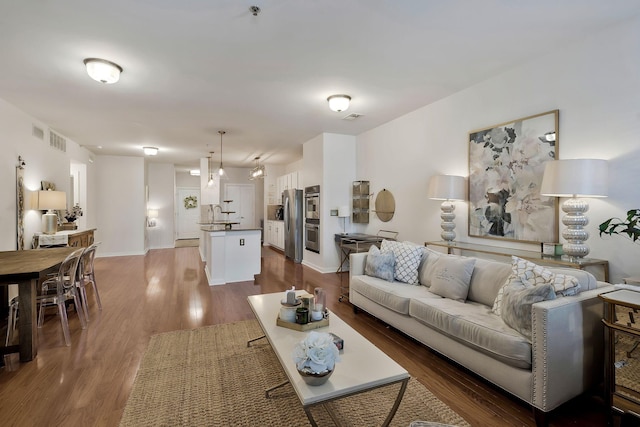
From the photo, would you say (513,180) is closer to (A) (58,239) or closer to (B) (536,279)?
(B) (536,279)

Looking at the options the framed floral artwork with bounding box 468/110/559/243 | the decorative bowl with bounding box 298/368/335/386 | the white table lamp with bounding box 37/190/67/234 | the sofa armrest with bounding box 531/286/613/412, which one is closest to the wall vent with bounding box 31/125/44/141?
the white table lamp with bounding box 37/190/67/234

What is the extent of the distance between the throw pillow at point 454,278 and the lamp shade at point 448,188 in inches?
37.1

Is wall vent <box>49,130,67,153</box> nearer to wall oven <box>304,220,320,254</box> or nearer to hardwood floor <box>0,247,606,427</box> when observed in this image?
hardwood floor <box>0,247,606,427</box>

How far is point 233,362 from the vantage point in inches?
99.0

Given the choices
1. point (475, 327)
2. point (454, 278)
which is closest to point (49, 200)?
point (454, 278)

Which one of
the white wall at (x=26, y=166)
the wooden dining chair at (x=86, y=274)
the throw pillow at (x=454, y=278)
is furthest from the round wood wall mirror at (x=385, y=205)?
the white wall at (x=26, y=166)

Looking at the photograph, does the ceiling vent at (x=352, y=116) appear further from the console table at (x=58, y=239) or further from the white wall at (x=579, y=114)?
A: the console table at (x=58, y=239)

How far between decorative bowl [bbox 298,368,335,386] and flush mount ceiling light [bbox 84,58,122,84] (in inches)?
128

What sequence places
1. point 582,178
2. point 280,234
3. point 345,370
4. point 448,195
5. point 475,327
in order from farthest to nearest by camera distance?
point 280,234, point 448,195, point 582,178, point 475,327, point 345,370

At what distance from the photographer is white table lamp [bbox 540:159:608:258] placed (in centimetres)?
237

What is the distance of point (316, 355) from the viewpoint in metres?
1.44

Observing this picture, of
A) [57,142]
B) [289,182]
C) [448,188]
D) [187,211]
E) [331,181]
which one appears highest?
[57,142]

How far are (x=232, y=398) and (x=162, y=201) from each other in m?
8.54

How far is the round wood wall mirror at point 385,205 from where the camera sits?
5125mm
